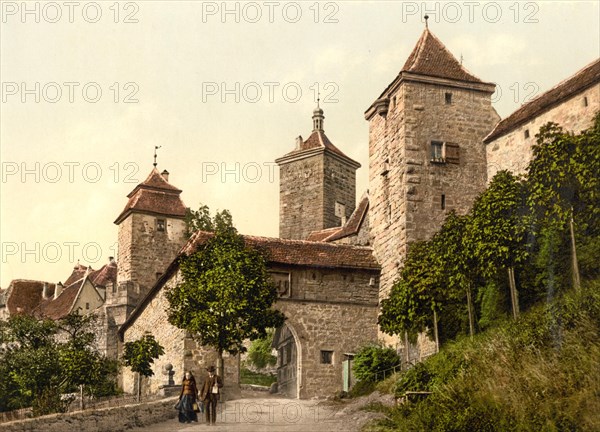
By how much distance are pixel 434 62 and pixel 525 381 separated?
20.7 metres

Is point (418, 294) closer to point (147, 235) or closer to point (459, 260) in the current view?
point (459, 260)

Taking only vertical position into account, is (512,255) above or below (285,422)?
above

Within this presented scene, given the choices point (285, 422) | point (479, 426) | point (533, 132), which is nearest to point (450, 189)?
point (533, 132)

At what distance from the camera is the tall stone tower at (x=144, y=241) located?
2021 inches

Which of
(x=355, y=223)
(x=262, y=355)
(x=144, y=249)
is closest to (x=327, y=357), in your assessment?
(x=355, y=223)

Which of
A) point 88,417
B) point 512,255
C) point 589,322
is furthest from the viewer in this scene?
point 512,255

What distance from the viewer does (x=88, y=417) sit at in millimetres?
20453

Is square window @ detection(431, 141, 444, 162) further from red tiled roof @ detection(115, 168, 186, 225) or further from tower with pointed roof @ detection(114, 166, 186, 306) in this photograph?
red tiled roof @ detection(115, 168, 186, 225)

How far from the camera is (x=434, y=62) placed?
1389 inches

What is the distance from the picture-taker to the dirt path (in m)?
20.7

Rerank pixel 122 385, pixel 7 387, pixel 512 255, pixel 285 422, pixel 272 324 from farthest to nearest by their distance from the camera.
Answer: pixel 122 385, pixel 7 387, pixel 272 324, pixel 512 255, pixel 285 422

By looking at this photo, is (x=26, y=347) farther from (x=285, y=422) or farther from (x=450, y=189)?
(x=285, y=422)

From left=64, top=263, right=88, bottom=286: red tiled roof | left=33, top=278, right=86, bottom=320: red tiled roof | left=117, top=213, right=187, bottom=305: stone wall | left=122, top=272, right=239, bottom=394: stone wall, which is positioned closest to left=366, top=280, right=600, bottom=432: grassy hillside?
left=122, top=272, right=239, bottom=394: stone wall

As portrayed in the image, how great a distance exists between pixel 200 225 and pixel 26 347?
1232 centimetres
